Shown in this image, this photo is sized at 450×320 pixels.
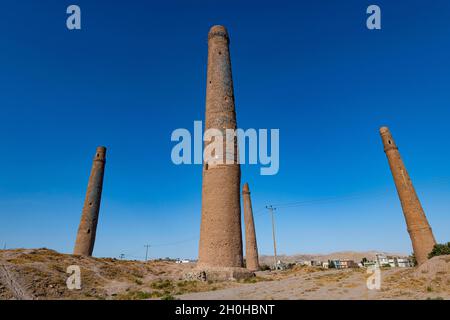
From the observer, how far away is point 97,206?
24.7 metres

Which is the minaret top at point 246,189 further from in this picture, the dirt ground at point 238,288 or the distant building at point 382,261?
the dirt ground at point 238,288

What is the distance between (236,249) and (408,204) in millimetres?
14623

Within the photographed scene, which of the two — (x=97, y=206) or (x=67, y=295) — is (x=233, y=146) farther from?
(x=97, y=206)

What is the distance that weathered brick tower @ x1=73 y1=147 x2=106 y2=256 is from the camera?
23263 mm

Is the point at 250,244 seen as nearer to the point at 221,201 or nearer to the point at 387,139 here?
the point at 387,139

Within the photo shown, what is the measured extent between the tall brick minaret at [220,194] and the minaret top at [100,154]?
55.5 ft

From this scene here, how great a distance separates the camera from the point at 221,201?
38.8 ft

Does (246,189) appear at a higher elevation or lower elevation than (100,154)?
lower

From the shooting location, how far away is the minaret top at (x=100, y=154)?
26.8 metres

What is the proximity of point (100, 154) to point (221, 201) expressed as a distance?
758 inches

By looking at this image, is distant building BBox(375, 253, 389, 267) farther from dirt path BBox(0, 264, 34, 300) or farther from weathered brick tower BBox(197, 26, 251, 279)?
dirt path BBox(0, 264, 34, 300)

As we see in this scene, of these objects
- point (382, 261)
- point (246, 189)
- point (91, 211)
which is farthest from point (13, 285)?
point (382, 261)

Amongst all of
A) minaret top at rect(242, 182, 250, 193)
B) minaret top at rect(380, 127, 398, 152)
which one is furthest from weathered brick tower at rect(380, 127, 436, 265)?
minaret top at rect(242, 182, 250, 193)
